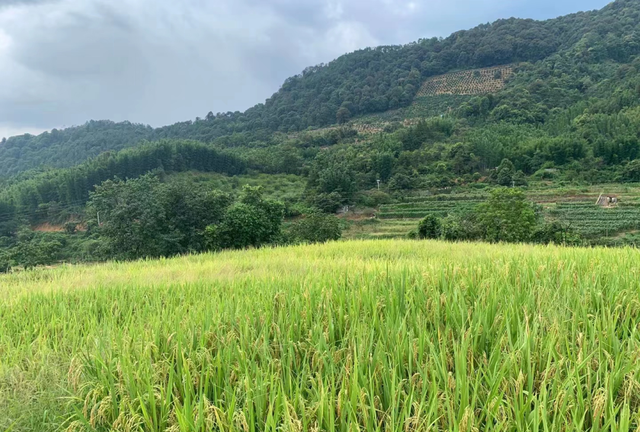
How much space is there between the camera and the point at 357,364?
1.33m

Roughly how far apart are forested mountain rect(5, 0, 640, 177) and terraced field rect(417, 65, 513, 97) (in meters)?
3.90

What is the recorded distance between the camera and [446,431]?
3.62 feet

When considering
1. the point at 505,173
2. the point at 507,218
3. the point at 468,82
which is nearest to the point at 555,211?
the point at 505,173

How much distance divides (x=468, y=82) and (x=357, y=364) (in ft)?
416

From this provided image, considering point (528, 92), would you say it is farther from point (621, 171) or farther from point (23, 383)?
point (23, 383)

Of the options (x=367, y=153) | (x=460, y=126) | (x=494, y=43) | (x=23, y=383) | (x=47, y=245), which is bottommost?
(x=47, y=245)

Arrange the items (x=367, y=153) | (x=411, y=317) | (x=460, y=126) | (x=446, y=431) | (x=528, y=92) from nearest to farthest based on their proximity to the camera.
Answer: (x=446, y=431) → (x=411, y=317) → (x=367, y=153) → (x=460, y=126) → (x=528, y=92)

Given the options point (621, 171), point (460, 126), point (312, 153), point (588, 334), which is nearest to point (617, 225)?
point (621, 171)

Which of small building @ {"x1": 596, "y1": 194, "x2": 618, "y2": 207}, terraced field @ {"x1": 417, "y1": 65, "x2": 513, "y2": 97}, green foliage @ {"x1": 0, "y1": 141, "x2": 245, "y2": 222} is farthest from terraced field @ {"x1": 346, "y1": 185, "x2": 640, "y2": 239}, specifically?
terraced field @ {"x1": 417, "y1": 65, "x2": 513, "y2": 97}

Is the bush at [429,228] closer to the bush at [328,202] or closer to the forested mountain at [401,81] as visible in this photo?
the bush at [328,202]

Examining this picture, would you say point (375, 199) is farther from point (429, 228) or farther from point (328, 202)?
point (429, 228)

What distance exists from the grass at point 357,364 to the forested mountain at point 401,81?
301ft

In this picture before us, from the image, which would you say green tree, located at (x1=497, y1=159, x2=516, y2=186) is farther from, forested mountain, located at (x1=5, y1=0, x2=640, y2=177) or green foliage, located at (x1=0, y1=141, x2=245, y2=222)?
green foliage, located at (x1=0, y1=141, x2=245, y2=222)

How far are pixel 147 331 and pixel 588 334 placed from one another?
2.24m
